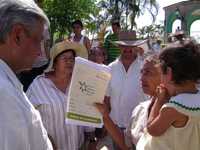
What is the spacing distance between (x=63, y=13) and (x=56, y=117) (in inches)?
734

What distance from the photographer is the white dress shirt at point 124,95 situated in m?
5.11

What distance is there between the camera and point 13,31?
189 cm

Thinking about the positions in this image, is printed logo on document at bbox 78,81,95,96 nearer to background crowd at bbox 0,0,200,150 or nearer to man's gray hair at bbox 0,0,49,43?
background crowd at bbox 0,0,200,150

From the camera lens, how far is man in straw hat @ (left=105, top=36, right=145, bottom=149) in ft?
16.8

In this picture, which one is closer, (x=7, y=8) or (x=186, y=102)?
(x=7, y=8)

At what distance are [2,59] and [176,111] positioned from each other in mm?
1296

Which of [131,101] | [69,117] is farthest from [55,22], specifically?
[69,117]

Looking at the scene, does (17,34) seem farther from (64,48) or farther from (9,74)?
(64,48)

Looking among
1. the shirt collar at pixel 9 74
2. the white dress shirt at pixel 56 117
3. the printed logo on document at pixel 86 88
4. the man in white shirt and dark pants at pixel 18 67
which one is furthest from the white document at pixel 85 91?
the shirt collar at pixel 9 74

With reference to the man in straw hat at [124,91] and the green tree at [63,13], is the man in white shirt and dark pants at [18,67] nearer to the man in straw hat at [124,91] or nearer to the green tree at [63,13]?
the man in straw hat at [124,91]

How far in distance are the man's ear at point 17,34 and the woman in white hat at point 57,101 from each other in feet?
6.17

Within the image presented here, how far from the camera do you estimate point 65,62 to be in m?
4.09

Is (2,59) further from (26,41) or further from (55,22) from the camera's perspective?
(55,22)

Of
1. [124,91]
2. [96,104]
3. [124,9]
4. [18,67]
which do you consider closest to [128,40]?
[124,91]
